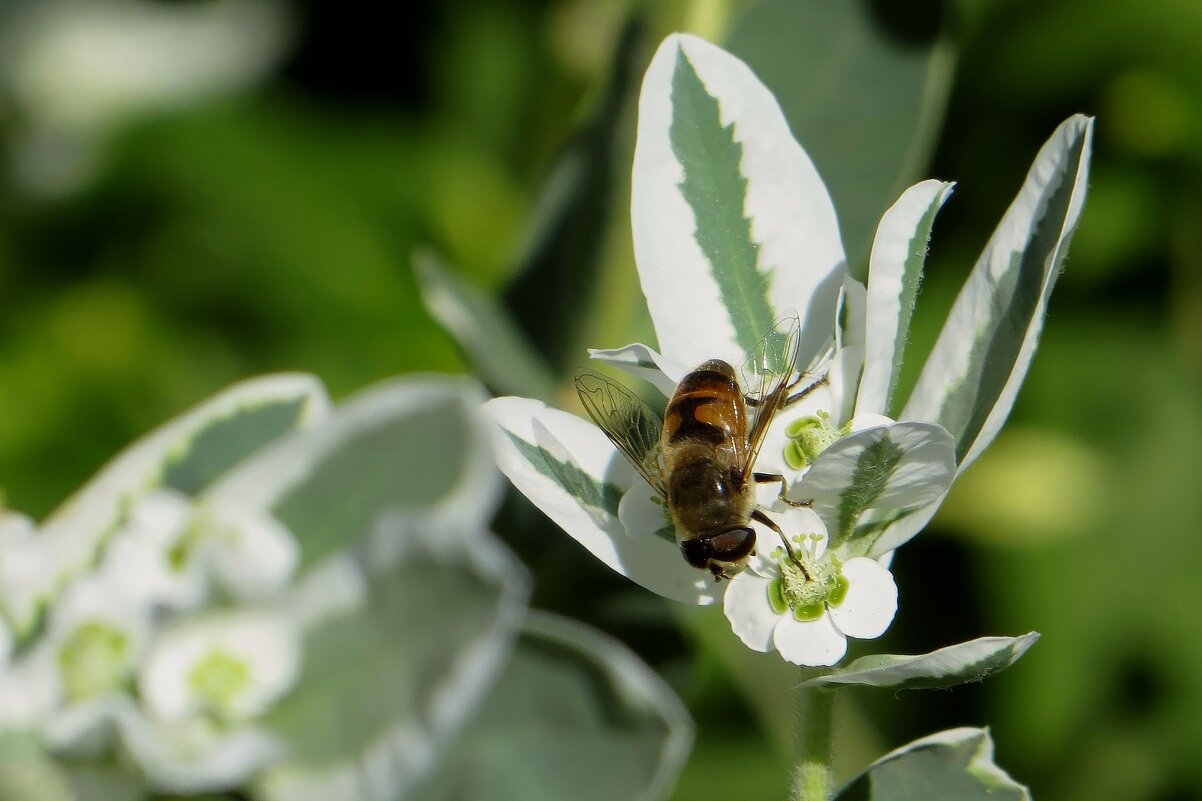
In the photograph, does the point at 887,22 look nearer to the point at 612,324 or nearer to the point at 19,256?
the point at 612,324

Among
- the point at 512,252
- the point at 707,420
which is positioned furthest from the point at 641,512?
the point at 512,252

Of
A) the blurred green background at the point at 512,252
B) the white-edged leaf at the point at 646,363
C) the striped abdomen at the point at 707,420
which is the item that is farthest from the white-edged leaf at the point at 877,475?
the blurred green background at the point at 512,252

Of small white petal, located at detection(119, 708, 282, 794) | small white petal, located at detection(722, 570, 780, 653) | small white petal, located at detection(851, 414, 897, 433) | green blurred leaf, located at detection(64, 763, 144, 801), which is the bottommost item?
green blurred leaf, located at detection(64, 763, 144, 801)

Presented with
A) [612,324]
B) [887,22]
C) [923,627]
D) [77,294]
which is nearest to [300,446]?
[612,324]

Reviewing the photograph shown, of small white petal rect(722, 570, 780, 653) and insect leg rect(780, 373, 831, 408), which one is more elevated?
insect leg rect(780, 373, 831, 408)

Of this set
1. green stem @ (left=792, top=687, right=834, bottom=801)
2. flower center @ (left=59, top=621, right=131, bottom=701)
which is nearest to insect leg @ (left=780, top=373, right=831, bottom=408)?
green stem @ (left=792, top=687, right=834, bottom=801)

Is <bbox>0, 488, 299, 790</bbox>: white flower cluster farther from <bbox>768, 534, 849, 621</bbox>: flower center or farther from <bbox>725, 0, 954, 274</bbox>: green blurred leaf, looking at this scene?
<bbox>725, 0, 954, 274</bbox>: green blurred leaf

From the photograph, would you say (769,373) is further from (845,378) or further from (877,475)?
(877,475)
